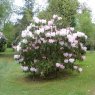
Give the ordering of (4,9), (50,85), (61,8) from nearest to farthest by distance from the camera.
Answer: (50,85)
(61,8)
(4,9)

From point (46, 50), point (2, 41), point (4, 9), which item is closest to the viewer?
point (46, 50)

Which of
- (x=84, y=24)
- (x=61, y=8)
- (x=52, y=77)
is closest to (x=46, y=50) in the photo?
(x=52, y=77)

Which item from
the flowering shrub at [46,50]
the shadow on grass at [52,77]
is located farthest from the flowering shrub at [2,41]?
the flowering shrub at [46,50]

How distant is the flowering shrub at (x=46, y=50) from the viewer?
11805 mm

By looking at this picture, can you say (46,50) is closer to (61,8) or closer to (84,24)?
(61,8)

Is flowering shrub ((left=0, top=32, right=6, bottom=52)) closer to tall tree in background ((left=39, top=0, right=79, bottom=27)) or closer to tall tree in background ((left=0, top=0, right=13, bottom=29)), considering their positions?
tall tree in background ((left=0, top=0, right=13, bottom=29))

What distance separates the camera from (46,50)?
1188cm

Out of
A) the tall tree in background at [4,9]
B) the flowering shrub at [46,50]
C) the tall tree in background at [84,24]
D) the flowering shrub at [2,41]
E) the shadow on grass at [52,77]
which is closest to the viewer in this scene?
the flowering shrub at [46,50]

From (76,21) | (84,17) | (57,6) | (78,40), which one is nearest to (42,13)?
(57,6)

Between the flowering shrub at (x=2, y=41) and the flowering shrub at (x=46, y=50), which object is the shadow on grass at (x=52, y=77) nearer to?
the flowering shrub at (x=46, y=50)

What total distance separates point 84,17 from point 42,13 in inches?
245

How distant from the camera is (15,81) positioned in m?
12.0

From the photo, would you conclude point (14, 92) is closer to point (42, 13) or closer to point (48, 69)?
point (48, 69)

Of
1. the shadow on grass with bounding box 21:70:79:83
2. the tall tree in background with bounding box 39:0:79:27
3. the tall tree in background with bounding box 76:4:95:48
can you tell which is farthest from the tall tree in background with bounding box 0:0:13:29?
the shadow on grass with bounding box 21:70:79:83
